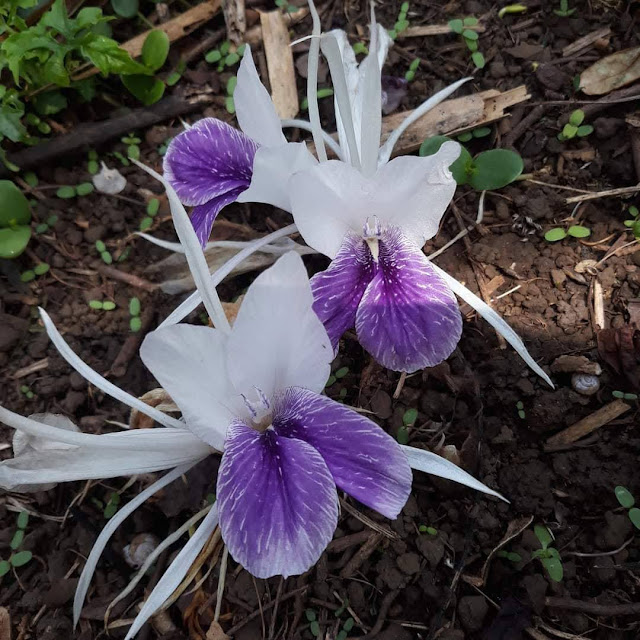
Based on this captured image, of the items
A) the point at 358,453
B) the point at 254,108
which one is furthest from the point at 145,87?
the point at 358,453

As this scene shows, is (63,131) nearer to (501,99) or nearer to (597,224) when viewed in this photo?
(501,99)

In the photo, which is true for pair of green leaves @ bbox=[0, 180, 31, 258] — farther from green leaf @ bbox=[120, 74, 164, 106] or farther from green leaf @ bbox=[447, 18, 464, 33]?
green leaf @ bbox=[447, 18, 464, 33]

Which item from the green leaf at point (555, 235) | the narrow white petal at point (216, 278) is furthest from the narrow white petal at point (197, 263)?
the green leaf at point (555, 235)

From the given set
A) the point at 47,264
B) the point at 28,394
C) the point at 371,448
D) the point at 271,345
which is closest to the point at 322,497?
the point at 371,448

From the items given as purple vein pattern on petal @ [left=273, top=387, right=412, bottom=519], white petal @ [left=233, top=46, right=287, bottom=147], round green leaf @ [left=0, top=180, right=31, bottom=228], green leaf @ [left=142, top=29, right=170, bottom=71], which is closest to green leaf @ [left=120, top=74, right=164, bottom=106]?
green leaf @ [left=142, top=29, right=170, bottom=71]

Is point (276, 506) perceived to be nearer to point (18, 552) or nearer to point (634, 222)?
point (18, 552)

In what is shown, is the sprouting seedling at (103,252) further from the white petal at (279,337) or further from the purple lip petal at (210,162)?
the white petal at (279,337)
